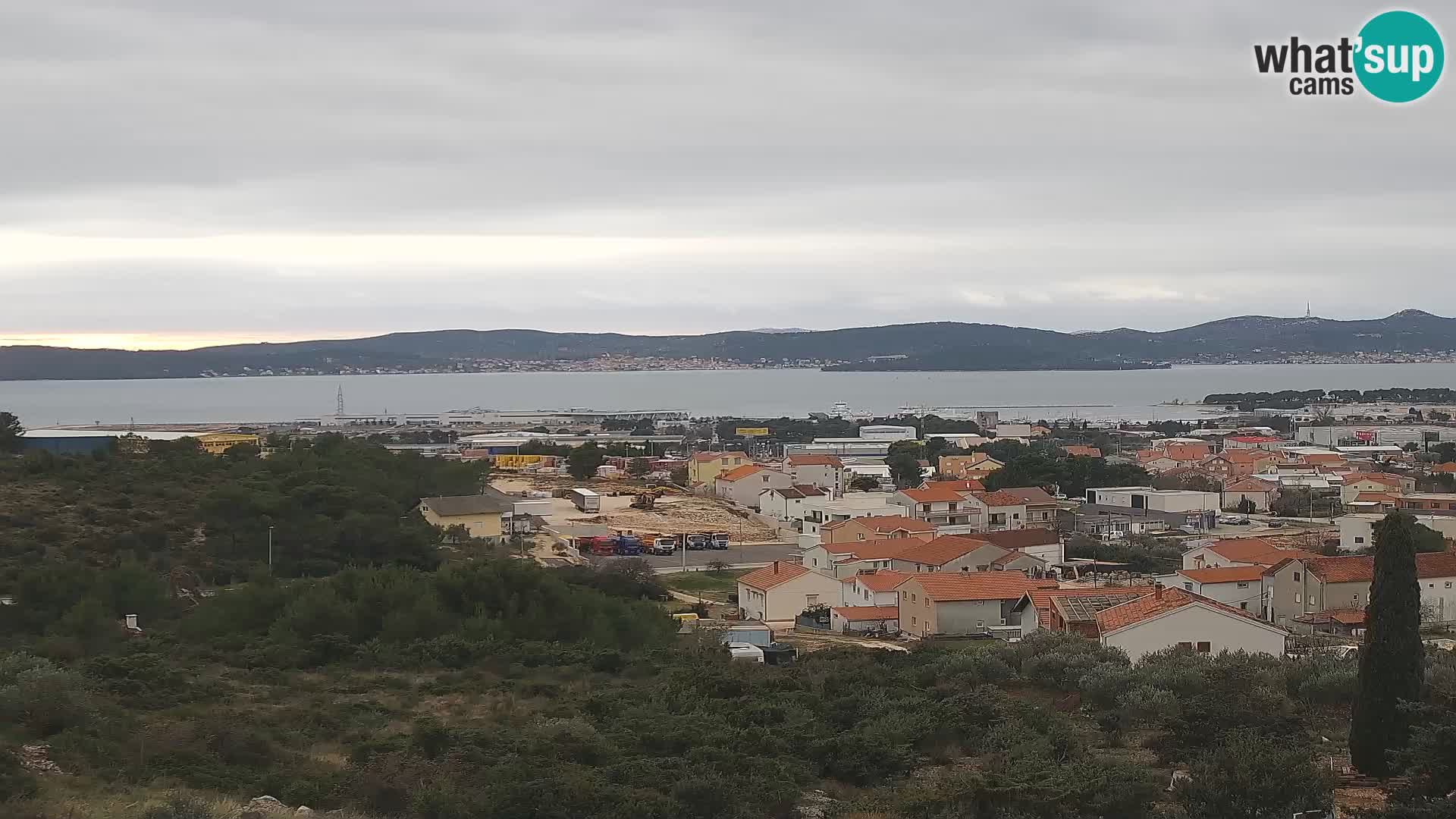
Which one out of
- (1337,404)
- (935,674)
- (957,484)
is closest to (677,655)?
(935,674)

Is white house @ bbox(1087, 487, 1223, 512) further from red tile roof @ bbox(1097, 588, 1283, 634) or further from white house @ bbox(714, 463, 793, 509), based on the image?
red tile roof @ bbox(1097, 588, 1283, 634)

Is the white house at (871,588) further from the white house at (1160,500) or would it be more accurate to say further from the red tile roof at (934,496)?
the white house at (1160,500)

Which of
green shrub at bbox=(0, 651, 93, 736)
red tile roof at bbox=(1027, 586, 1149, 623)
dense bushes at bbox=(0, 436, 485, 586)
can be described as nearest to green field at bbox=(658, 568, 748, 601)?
dense bushes at bbox=(0, 436, 485, 586)

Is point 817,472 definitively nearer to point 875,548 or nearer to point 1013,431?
point 875,548

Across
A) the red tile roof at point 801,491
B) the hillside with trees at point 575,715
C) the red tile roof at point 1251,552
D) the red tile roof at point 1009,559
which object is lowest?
the red tile roof at point 1009,559

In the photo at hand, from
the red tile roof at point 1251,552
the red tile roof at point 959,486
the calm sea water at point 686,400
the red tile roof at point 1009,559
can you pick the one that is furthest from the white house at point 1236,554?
the calm sea water at point 686,400

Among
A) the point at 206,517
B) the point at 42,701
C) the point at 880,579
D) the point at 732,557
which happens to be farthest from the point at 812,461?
the point at 42,701
